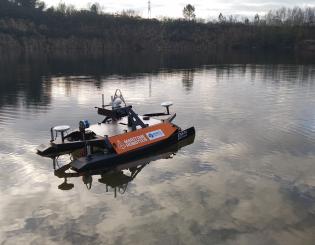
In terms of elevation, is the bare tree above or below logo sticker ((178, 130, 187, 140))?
above

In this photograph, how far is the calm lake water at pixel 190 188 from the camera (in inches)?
482

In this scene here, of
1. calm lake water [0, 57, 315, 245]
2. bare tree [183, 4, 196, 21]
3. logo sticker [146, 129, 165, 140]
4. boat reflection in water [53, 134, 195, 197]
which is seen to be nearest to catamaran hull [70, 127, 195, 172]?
boat reflection in water [53, 134, 195, 197]

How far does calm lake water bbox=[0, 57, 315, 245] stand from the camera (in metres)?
12.2

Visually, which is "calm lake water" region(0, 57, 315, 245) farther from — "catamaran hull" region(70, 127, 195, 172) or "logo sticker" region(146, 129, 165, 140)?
"logo sticker" region(146, 129, 165, 140)

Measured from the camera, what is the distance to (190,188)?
51.0 feet

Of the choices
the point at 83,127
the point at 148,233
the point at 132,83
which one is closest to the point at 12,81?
the point at 132,83

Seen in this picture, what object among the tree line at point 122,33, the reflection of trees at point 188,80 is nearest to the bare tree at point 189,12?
the tree line at point 122,33

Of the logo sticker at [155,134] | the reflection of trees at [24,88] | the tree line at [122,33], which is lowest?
the logo sticker at [155,134]

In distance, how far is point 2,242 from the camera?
38.8 feet

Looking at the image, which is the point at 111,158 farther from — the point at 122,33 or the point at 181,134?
the point at 122,33

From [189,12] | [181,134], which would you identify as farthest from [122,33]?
[181,134]

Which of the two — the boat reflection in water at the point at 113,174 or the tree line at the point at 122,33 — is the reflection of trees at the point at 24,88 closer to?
the boat reflection in water at the point at 113,174

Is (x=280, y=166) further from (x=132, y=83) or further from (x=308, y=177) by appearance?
(x=132, y=83)

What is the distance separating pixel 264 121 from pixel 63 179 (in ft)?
51.0
